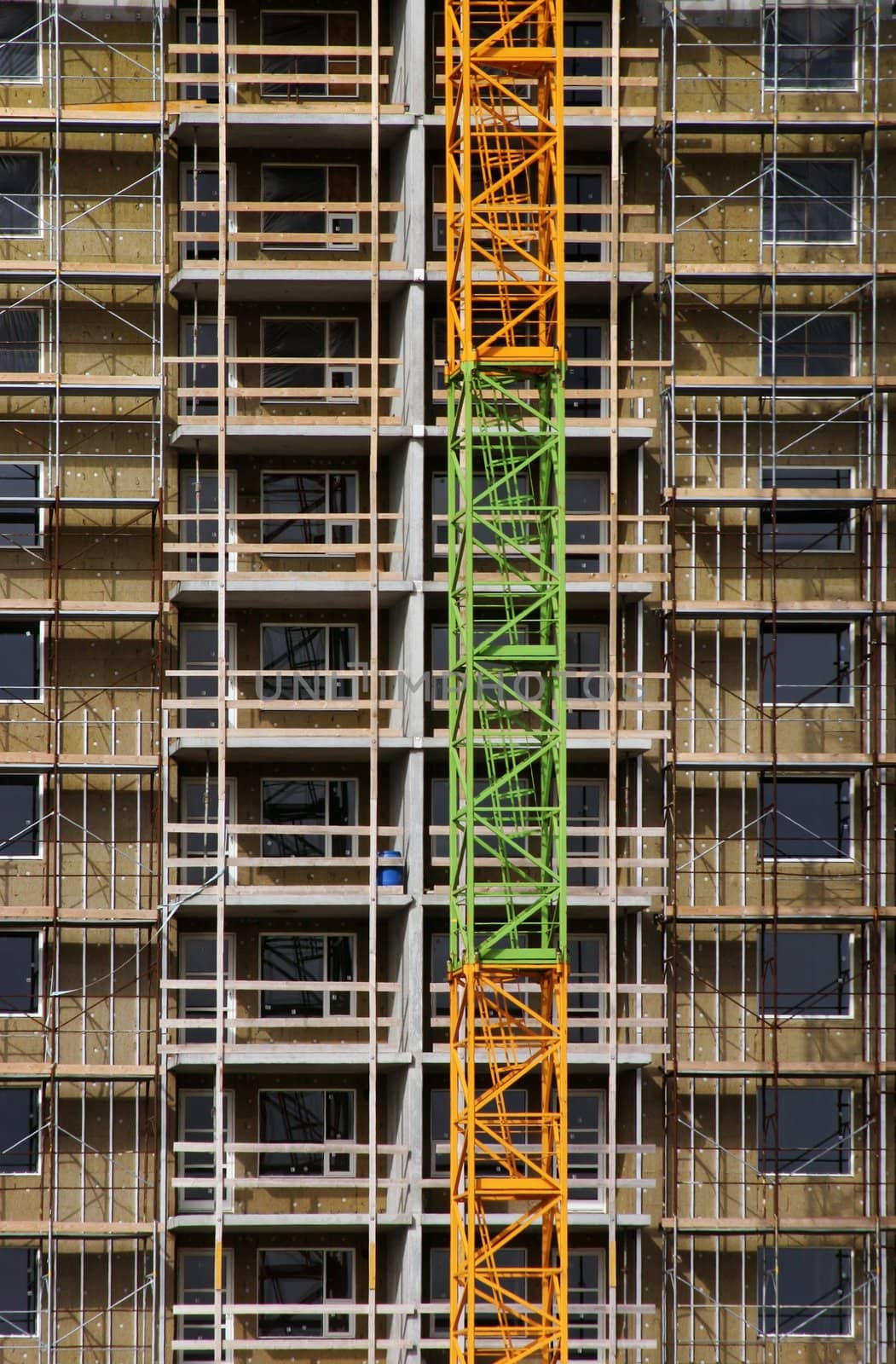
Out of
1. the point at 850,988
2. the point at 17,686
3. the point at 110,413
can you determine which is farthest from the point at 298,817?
the point at 850,988

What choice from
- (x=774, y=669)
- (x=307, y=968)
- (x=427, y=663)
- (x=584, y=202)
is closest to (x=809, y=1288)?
(x=307, y=968)

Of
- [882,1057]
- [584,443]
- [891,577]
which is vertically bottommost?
[882,1057]

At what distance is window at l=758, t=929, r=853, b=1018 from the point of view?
1428 inches

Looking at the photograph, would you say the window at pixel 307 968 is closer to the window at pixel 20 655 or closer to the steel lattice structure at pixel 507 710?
the steel lattice structure at pixel 507 710

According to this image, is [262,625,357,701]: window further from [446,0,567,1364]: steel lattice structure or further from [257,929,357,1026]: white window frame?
[257,929,357,1026]: white window frame

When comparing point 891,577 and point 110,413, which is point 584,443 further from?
point 110,413

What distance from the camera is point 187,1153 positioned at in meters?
35.4

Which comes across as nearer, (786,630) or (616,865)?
(616,865)

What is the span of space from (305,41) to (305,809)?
14.1m

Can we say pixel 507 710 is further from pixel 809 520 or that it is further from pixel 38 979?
pixel 38 979

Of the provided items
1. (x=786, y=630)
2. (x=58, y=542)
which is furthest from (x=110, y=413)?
(x=786, y=630)

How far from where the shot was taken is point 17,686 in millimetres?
36406

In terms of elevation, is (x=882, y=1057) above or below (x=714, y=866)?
below

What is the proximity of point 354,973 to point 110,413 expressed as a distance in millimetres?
11020
